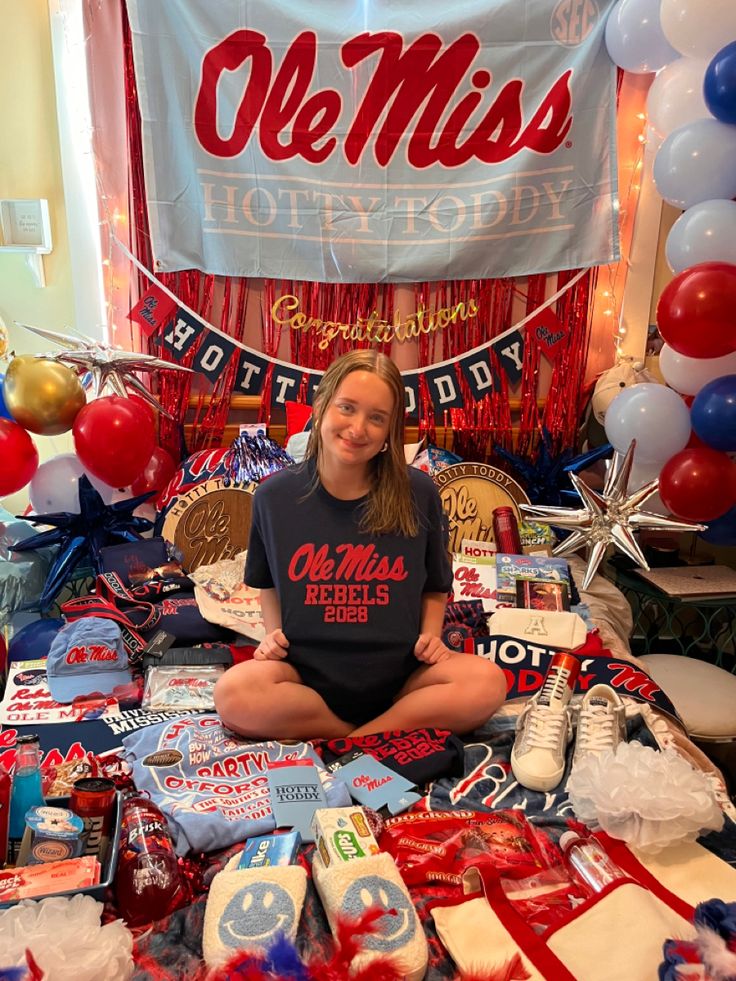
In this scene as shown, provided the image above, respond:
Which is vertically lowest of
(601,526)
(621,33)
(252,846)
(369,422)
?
(252,846)

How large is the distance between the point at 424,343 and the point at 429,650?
1.61 m

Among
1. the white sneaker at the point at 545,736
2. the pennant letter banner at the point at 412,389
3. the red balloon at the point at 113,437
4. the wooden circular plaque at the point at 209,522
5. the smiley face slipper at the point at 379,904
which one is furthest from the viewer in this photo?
the pennant letter banner at the point at 412,389

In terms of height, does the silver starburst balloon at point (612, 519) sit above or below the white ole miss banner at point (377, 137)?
below

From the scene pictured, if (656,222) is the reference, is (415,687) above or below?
below

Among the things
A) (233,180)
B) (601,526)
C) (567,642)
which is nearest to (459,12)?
(233,180)

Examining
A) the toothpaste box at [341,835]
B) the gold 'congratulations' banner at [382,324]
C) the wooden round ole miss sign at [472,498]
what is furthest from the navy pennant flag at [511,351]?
the toothpaste box at [341,835]

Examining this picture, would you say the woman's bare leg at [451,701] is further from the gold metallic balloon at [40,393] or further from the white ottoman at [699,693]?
the gold metallic balloon at [40,393]

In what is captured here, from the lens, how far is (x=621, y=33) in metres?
2.55

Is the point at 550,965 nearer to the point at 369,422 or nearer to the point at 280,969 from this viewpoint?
the point at 280,969

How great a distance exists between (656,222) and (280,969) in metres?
2.85

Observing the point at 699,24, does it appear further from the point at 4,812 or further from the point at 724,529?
the point at 4,812

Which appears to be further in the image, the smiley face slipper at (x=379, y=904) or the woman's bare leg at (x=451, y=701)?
the woman's bare leg at (x=451, y=701)

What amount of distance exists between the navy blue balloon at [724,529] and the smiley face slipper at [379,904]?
177 cm

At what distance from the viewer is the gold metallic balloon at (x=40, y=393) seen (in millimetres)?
2299
